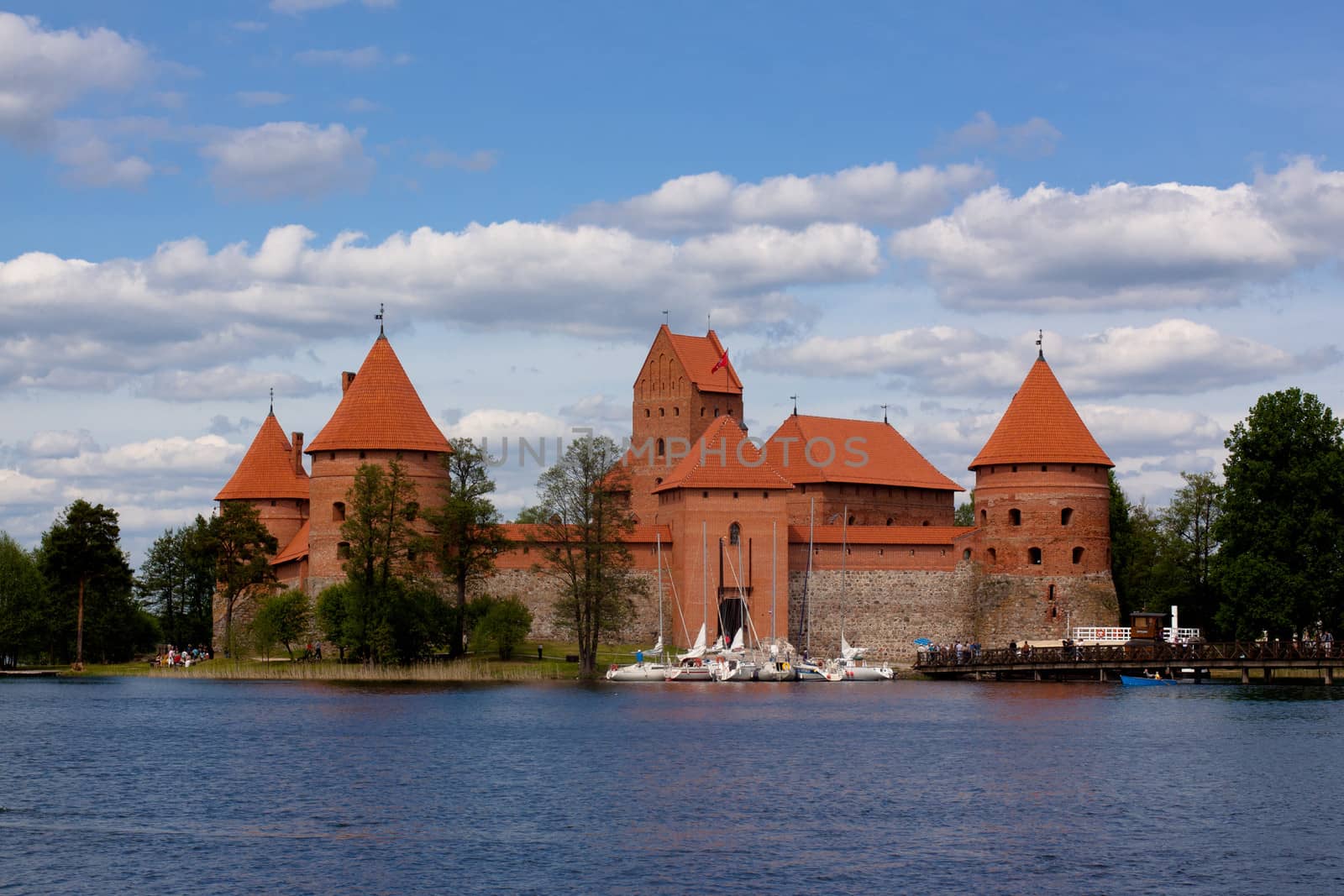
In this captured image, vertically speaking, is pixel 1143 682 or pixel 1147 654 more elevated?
pixel 1147 654

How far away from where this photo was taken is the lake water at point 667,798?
17500 mm

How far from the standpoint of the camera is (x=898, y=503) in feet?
183

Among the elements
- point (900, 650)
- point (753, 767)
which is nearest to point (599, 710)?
point (753, 767)

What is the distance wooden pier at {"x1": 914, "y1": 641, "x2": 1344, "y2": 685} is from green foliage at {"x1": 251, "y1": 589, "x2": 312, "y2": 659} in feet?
56.8

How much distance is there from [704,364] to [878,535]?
12.0m

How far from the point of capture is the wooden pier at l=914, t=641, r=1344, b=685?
4188 centimetres

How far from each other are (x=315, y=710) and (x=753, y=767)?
12.3 meters

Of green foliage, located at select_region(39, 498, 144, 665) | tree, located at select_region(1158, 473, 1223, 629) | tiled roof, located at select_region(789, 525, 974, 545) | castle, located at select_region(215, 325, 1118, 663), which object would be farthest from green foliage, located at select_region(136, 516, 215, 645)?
tree, located at select_region(1158, 473, 1223, 629)

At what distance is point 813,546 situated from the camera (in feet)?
163

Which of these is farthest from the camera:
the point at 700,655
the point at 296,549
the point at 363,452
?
the point at 296,549

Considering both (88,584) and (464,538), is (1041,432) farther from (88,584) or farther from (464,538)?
(88,584)

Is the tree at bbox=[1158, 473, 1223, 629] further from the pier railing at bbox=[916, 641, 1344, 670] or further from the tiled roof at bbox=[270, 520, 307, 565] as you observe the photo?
the tiled roof at bbox=[270, 520, 307, 565]

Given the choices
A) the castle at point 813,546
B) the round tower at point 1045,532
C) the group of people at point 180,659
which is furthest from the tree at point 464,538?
the round tower at point 1045,532

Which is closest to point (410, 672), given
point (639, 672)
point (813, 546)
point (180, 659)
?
point (639, 672)
